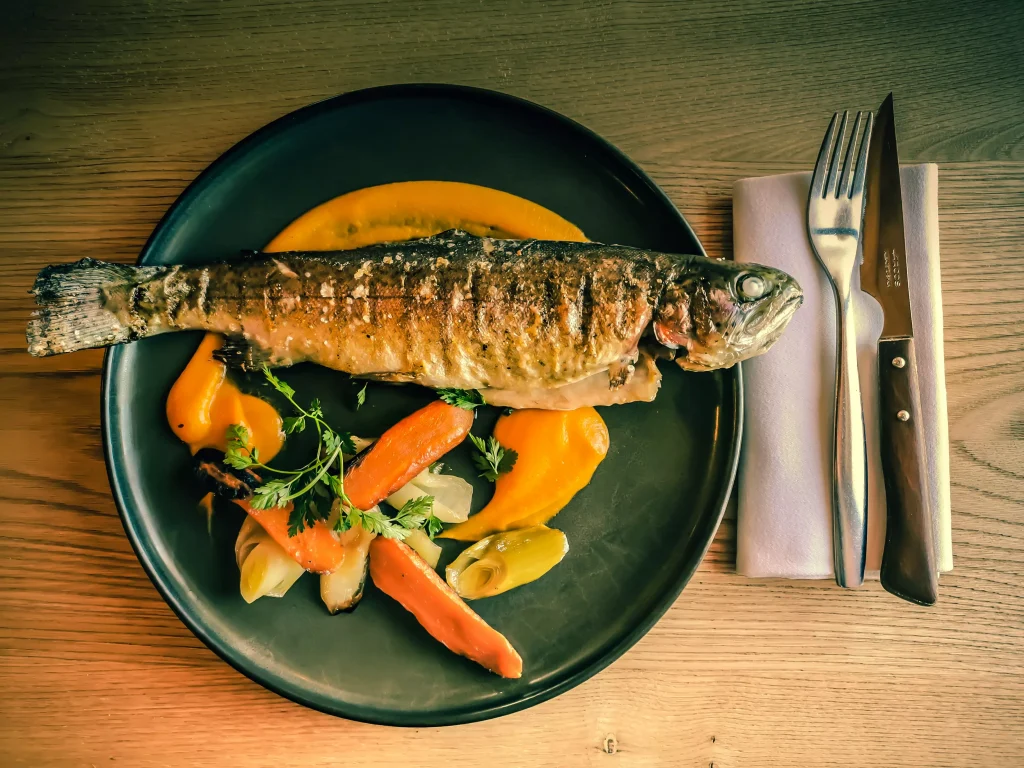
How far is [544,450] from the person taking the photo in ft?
5.95

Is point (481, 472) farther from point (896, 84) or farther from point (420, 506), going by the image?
point (896, 84)

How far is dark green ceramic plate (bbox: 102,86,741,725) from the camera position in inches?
71.4

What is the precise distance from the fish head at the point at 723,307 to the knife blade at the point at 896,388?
431mm

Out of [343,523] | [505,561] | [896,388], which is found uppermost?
[896,388]

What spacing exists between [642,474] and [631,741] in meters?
0.87

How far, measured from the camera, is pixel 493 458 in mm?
1812

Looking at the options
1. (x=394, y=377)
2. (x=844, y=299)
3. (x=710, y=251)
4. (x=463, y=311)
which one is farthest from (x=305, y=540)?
(x=844, y=299)

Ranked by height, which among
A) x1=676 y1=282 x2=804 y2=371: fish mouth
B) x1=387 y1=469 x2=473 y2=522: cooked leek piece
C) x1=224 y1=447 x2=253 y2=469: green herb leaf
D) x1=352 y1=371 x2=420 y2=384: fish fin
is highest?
x1=676 y1=282 x2=804 y2=371: fish mouth

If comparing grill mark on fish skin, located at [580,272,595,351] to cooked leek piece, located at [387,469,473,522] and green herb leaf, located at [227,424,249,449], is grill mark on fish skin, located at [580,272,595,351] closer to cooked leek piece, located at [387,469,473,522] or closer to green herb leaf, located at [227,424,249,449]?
cooked leek piece, located at [387,469,473,522]

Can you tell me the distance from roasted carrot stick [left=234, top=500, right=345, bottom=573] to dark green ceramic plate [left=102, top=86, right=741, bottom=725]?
107 millimetres

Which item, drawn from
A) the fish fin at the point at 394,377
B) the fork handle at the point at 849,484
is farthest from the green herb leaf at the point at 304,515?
the fork handle at the point at 849,484

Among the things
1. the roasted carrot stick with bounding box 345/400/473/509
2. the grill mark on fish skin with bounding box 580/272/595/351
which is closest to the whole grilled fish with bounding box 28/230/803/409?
the grill mark on fish skin with bounding box 580/272/595/351

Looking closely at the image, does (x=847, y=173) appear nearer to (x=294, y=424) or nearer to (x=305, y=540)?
(x=294, y=424)

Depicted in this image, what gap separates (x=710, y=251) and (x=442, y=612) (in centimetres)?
139
